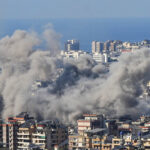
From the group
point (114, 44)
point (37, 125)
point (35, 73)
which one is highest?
point (114, 44)

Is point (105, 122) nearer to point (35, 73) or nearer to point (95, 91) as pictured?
point (95, 91)

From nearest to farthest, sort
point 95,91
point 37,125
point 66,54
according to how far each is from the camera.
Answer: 1. point 37,125
2. point 95,91
3. point 66,54

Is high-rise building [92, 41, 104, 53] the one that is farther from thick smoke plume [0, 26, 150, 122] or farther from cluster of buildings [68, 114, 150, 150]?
cluster of buildings [68, 114, 150, 150]

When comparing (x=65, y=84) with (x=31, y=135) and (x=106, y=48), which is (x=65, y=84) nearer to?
(x=31, y=135)

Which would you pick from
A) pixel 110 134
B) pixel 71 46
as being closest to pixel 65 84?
pixel 110 134

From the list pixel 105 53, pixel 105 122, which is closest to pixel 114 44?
pixel 105 53

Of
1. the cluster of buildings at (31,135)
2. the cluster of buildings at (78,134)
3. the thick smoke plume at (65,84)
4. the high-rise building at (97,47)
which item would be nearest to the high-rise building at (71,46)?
the high-rise building at (97,47)
